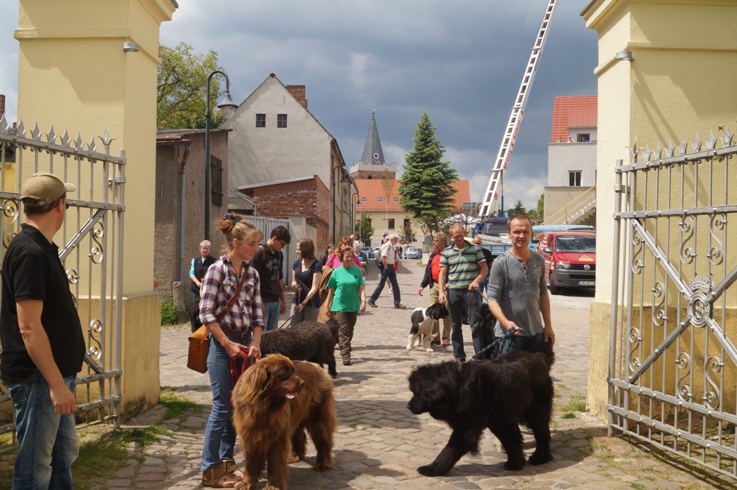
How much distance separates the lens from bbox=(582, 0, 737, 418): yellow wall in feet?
21.0

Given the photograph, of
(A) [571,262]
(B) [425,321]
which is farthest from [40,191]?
(A) [571,262]

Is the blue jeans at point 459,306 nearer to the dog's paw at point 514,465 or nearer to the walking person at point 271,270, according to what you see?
the walking person at point 271,270

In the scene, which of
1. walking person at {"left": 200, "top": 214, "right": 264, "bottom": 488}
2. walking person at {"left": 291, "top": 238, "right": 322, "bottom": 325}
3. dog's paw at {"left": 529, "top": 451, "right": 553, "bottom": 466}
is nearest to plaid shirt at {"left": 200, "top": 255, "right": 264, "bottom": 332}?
walking person at {"left": 200, "top": 214, "right": 264, "bottom": 488}

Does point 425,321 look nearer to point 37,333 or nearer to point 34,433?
point 34,433

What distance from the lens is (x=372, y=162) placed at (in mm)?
140375

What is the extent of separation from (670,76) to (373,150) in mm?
135981

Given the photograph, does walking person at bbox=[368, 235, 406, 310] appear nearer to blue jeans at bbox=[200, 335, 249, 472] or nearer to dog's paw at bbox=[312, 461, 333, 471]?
dog's paw at bbox=[312, 461, 333, 471]

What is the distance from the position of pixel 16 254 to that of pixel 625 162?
5254mm

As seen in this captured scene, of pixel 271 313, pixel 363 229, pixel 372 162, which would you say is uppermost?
pixel 372 162

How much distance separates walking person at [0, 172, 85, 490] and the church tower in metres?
132

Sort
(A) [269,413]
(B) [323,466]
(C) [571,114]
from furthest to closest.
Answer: (C) [571,114], (B) [323,466], (A) [269,413]

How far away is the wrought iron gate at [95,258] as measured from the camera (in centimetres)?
595

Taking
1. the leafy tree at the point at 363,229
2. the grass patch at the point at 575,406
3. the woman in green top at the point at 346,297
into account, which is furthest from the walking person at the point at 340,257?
the leafy tree at the point at 363,229

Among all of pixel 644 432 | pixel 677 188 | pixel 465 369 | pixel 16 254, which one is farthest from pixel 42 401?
pixel 677 188
